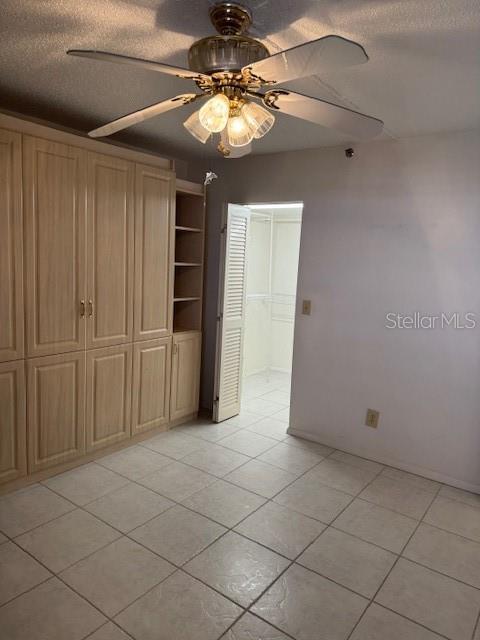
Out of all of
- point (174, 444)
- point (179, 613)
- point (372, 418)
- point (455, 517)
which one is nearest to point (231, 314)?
point (174, 444)

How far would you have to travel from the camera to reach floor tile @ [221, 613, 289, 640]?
176 centimetres

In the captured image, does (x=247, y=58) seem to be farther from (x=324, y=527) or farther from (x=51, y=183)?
(x=324, y=527)

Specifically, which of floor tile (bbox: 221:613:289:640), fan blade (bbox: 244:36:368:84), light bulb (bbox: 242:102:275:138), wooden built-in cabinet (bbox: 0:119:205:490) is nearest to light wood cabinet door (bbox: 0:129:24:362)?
wooden built-in cabinet (bbox: 0:119:205:490)

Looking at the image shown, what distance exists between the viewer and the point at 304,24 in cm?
166

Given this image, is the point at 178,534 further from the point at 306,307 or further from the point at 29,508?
the point at 306,307

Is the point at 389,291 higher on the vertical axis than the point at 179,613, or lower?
higher

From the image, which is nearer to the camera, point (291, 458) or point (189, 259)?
point (291, 458)

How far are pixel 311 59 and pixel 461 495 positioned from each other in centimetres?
276

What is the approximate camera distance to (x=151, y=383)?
11.6ft

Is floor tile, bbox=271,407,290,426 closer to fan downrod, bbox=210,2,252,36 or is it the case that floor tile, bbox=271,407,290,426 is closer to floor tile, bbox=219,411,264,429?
floor tile, bbox=219,411,264,429

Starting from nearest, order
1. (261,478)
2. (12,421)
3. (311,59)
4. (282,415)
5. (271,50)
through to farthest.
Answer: (311,59) → (271,50) → (12,421) → (261,478) → (282,415)

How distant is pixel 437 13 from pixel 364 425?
260 centimetres

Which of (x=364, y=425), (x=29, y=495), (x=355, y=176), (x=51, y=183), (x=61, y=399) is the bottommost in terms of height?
(x=29, y=495)

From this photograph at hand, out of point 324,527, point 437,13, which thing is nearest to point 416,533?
point 324,527
